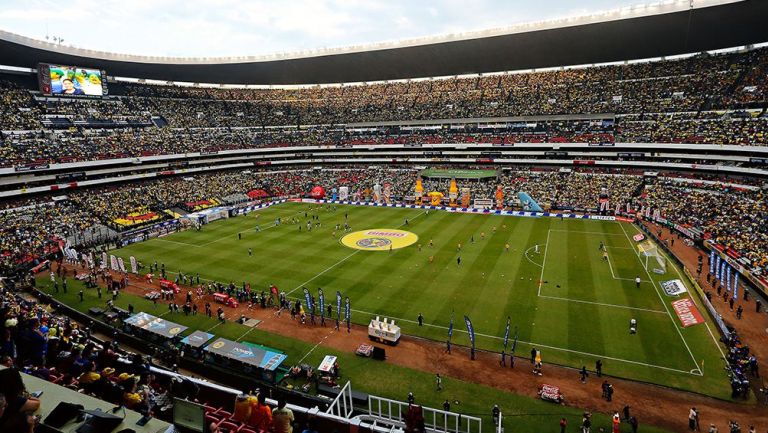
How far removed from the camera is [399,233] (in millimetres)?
51125

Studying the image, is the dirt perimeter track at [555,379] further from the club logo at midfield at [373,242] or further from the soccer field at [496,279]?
the club logo at midfield at [373,242]

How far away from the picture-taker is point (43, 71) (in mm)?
68938

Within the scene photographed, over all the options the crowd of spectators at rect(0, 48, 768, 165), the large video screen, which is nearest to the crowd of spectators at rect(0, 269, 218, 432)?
the crowd of spectators at rect(0, 48, 768, 165)

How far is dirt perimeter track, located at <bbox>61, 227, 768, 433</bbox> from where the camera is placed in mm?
19406

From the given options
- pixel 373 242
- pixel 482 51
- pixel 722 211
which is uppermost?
pixel 482 51

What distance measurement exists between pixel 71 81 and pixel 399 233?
2598 inches

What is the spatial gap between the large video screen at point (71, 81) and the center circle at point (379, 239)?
199 ft

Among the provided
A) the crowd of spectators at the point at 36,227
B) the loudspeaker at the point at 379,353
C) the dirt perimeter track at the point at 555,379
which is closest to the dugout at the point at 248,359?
the dirt perimeter track at the point at 555,379

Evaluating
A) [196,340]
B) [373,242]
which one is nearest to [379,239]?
[373,242]

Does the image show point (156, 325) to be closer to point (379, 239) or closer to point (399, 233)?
point (379, 239)

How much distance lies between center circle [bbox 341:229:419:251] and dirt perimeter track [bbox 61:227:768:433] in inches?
662

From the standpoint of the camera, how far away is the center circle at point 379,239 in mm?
45312

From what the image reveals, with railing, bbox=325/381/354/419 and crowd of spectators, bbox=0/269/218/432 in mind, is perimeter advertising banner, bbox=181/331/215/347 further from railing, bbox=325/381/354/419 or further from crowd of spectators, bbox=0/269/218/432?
crowd of spectators, bbox=0/269/218/432

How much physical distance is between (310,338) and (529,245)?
27773 millimetres
